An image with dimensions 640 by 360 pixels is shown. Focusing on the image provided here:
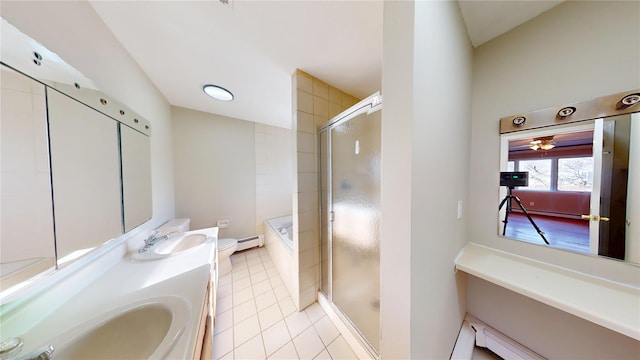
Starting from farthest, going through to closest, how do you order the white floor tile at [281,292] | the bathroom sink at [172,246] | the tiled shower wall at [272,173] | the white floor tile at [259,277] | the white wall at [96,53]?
the tiled shower wall at [272,173] → the white floor tile at [259,277] → the white floor tile at [281,292] → the bathroom sink at [172,246] → the white wall at [96,53]

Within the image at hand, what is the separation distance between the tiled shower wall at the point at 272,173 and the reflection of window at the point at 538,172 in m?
2.54

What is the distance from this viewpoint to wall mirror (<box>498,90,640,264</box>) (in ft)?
2.62

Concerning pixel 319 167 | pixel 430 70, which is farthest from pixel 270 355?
pixel 430 70

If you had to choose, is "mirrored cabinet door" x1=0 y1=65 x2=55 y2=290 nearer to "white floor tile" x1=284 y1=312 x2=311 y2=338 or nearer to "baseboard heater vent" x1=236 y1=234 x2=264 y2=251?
"white floor tile" x1=284 y1=312 x2=311 y2=338

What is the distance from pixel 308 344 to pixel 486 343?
124 centimetres

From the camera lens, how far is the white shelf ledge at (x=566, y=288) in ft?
2.13

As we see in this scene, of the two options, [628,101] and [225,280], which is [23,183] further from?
[628,101]

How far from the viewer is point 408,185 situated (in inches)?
24.4

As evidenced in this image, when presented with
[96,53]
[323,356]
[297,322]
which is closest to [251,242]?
[297,322]

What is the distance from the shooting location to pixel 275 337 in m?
1.33

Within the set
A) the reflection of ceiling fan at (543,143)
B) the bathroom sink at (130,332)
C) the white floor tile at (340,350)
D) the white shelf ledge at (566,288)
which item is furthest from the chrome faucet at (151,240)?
the reflection of ceiling fan at (543,143)

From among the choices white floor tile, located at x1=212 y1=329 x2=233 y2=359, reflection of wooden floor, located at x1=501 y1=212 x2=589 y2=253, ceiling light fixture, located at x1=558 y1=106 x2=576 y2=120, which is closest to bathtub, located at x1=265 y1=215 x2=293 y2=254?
white floor tile, located at x1=212 y1=329 x2=233 y2=359

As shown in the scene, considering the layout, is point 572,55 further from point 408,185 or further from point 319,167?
point 319,167

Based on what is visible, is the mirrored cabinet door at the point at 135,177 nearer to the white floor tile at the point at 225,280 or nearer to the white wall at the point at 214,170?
the white wall at the point at 214,170
